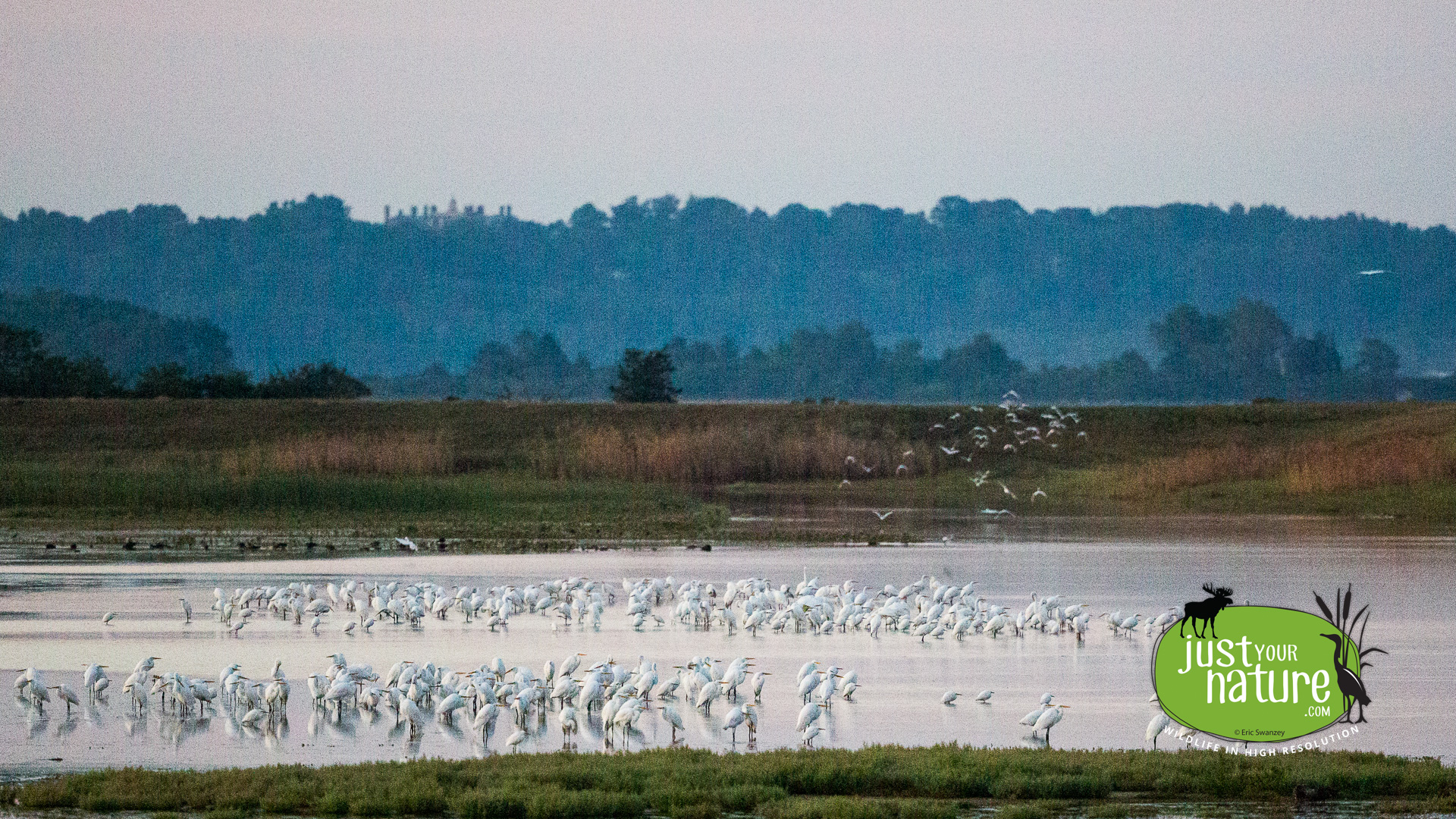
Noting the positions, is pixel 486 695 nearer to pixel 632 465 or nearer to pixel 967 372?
pixel 632 465

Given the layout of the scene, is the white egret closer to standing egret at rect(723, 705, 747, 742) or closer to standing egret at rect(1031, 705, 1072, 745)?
standing egret at rect(1031, 705, 1072, 745)

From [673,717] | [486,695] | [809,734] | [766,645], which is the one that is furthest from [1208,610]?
[766,645]

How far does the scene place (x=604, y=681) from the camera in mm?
15180

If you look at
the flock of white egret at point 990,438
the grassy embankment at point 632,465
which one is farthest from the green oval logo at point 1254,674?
the flock of white egret at point 990,438

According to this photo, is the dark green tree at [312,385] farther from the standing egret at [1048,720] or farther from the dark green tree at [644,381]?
the standing egret at [1048,720]

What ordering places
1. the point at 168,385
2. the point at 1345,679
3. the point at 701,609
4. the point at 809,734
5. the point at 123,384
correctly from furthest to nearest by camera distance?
the point at 123,384 < the point at 168,385 < the point at 701,609 < the point at 809,734 < the point at 1345,679

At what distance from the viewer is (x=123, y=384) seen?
246 ft

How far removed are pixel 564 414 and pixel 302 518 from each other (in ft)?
75.0

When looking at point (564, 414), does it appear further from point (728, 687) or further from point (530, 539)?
point (728, 687)

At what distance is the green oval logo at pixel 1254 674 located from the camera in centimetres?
1230

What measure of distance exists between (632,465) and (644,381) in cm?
2428

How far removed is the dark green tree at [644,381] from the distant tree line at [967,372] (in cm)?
8025

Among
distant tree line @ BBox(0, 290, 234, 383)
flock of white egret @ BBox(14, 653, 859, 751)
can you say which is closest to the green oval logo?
flock of white egret @ BBox(14, 653, 859, 751)

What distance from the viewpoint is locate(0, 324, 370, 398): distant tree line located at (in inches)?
2694
